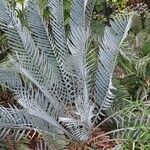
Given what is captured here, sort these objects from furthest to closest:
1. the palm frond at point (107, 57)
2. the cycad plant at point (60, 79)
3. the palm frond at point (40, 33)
→ the palm frond at point (40, 33)
the palm frond at point (107, 57)
the cycad plant at point (60, 79)

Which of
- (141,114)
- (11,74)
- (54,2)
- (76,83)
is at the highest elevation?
(54,2)

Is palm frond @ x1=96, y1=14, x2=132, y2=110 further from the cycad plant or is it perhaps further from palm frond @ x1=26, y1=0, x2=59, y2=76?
palm frond @ x1=26, y1=0, x2=59, y2=76

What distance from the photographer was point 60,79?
4.20 meters

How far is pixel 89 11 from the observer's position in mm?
4469

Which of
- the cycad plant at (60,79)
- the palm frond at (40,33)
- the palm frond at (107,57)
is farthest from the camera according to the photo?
the palm frond at (40,33)

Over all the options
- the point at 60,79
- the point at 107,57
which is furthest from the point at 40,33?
Answer: the point at 107,57

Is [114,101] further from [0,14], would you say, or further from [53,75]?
[0,14]

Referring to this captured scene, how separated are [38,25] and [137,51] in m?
0.96

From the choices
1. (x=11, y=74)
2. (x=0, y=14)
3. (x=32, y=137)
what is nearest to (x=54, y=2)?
(x=0, y=14)

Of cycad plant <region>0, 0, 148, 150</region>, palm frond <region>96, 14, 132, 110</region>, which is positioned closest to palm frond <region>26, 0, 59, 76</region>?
cycad plant <region>0, 0, 148, 150</region>

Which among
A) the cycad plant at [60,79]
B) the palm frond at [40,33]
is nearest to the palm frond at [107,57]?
the cycad plant at [60,79]

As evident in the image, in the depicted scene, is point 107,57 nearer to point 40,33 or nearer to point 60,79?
point 60,79

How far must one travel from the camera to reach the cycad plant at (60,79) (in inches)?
144

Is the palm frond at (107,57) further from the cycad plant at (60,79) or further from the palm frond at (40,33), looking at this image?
the palm frond at (40,33)
